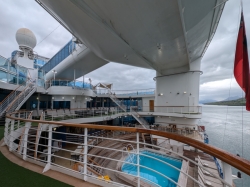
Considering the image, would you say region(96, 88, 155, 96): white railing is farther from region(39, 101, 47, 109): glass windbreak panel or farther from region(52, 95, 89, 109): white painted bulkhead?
region(39, 101, 47, 109): glass windbreak panel

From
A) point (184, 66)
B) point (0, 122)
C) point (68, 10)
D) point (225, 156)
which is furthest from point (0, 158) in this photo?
point (184, 66)

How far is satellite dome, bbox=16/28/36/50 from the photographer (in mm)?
14770

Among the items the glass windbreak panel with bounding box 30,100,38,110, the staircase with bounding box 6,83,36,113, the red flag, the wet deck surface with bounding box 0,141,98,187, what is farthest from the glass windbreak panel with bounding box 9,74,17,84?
the red flag

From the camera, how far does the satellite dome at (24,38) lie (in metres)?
14.8

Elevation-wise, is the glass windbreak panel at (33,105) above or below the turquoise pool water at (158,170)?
above

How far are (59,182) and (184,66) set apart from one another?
1234cm

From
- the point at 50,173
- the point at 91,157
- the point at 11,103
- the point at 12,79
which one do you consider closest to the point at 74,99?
the point at 12,79

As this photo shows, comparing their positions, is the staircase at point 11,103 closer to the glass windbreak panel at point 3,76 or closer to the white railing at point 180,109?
the glass windbreak panel at point 3,76

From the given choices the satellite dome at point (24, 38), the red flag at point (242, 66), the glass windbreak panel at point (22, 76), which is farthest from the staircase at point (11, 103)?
the satellite dome at point (24, 38)

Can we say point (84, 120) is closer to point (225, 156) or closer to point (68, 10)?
point (68, 10)

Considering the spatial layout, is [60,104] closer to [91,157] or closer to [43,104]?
[43,104]

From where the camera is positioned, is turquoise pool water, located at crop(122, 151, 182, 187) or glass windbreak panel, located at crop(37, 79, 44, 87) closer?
turquoise pool water, located at crop(122, 151, 182, 187)

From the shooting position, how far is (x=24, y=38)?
49.2 ft

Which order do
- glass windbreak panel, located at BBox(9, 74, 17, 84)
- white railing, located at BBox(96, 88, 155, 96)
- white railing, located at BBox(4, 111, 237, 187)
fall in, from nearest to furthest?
white railing, located at BBox(4, 111, 237, 187), glass windbreak panel, located at BBox(9, 74, 17, 84), white railing, located at BBox(96, 88, 155, 96)
